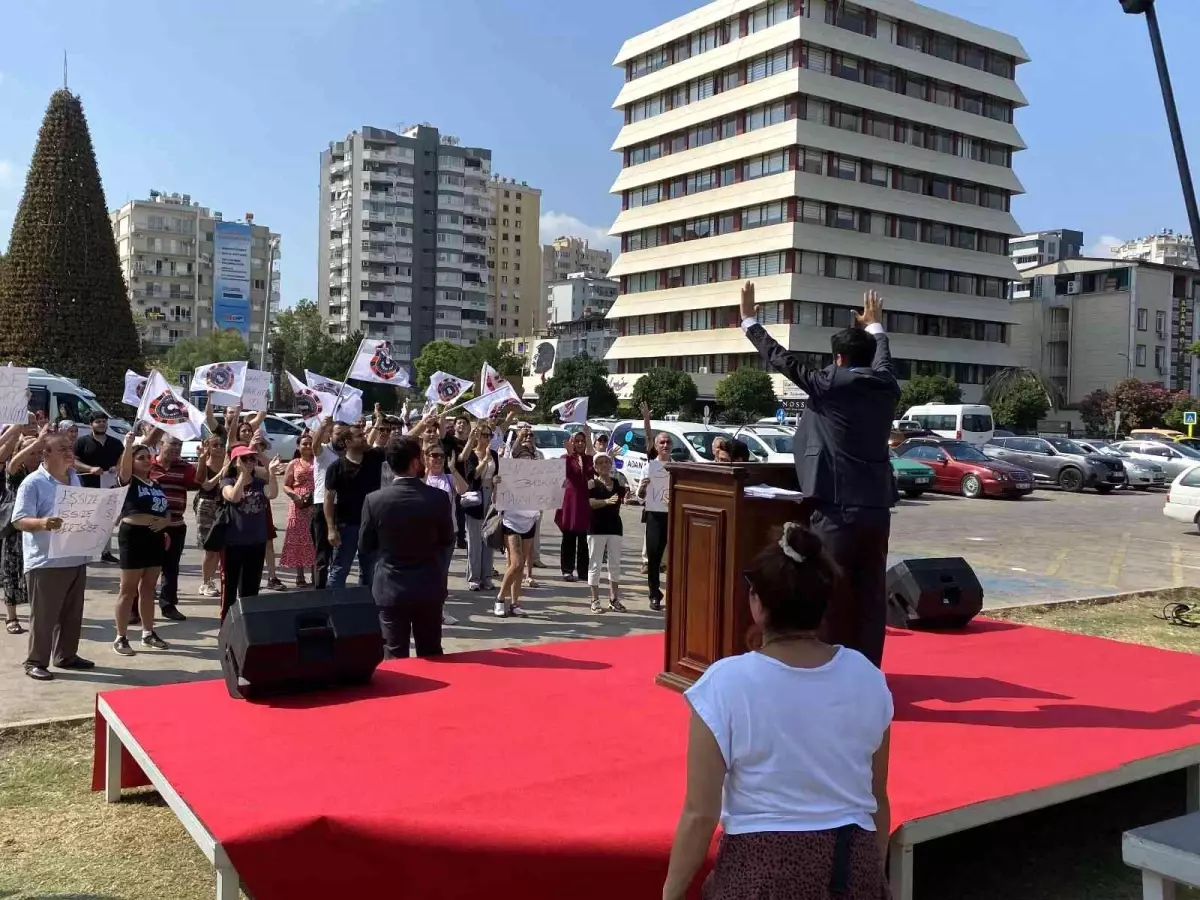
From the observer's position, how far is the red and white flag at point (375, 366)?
14.6 m

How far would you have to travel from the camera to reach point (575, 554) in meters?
13.4

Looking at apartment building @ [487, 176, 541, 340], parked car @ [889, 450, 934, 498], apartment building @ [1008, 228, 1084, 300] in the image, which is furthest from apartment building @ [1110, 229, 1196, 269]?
A: parked car @ [889, 450, 934, 498]

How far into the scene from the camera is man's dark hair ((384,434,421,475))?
669 cm

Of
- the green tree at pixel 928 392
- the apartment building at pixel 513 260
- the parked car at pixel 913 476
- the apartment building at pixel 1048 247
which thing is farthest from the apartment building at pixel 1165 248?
the parked car at pixel 913 476

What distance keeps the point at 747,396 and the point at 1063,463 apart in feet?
84.6

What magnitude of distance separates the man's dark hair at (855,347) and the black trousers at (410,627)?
3139mm

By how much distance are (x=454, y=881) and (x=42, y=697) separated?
187 inches

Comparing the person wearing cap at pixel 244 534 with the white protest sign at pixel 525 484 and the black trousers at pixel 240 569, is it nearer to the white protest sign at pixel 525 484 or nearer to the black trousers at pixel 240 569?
the black trousers at pixel 240 569

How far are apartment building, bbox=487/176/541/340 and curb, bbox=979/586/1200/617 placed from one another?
136 m

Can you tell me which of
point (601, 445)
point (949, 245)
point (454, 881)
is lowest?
point (454, 881)

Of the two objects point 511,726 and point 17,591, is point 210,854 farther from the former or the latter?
point 17,591

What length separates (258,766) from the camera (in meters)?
4.58

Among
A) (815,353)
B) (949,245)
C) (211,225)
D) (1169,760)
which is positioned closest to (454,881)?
(1169,760)

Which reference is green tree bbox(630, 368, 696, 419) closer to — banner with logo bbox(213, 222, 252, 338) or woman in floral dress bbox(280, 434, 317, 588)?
banner with logo bbox(213, 222, 252, 338)
